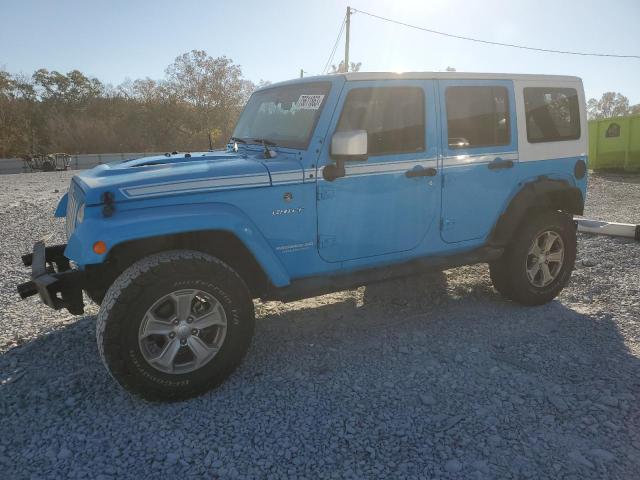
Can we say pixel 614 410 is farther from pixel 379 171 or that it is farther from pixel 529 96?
pixel 529 96

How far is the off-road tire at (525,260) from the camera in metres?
4.16

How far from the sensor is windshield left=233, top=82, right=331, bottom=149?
3.39 m

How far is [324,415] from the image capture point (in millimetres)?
2717

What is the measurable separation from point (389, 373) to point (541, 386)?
974 millimetres

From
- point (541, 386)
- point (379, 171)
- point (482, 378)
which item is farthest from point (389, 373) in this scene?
point (379, 171)

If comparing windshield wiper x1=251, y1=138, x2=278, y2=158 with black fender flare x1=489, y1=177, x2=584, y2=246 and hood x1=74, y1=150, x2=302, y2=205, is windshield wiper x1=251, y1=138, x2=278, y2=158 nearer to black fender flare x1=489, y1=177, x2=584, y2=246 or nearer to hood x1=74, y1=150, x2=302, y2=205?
hood x1=74, y1=150, x2=302, y2=205

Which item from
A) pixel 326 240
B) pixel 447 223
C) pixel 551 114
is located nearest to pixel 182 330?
pixel 326 240

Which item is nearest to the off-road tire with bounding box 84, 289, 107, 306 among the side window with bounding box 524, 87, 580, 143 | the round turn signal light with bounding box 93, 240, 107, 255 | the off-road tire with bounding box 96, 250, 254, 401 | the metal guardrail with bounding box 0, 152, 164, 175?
the off-road tire with bounding box 96, 250, 254, 401

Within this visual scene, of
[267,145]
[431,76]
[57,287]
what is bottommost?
[57,287]

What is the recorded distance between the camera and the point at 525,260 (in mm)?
4172

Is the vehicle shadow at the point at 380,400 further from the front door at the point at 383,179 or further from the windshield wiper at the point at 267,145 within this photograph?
the windshield wiper at the point at 267,145

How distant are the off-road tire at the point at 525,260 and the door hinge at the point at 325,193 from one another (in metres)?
1.92

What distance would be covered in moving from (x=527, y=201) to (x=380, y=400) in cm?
238

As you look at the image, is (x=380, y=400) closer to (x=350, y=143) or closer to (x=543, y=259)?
(x=350, y=143)
